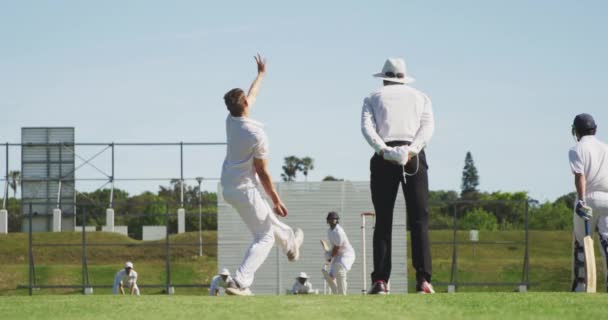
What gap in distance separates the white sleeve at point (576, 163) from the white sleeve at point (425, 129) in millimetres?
1795

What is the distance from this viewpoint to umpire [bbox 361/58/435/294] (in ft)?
29.1

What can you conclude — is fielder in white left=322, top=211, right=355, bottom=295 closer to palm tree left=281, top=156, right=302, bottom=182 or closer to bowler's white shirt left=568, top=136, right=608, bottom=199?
bowler's white shirt left=568, top=136, right=608, bottom=199

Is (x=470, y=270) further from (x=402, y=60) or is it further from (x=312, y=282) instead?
(x=402, y=60)

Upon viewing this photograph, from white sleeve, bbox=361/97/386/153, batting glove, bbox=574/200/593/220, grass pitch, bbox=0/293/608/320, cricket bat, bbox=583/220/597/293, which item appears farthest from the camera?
cricket bat, bbox=583/220/597/293

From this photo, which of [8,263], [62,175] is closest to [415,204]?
[62,175]

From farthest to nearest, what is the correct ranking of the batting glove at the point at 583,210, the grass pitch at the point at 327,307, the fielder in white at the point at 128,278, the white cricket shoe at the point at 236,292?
the fielder in white at the point at 128,278, the batting glove at the point at 583,210, the white cricket shoe at the point at 236,292, the grass pitch at the point at 327,307

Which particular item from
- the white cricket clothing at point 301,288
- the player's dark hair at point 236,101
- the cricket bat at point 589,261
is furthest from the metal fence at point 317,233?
the player's dark hair at point 236,101

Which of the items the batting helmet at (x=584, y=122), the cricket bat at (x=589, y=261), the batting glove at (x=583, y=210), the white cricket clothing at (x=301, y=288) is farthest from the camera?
the white cricket clothing at (x=301, y=288)

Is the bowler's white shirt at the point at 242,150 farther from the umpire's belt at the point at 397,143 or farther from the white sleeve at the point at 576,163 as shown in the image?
the white sleeve at the point at 576,163

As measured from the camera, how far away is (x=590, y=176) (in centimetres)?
1017

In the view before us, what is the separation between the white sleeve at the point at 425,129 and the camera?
8.84m

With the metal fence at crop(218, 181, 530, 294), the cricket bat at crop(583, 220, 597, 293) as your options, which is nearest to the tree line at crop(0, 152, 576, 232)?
the metal fence at crop(218, 181, 530, 294)

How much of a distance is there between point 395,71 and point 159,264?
34.1 meters

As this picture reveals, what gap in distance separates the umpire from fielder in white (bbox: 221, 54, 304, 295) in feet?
2.90
